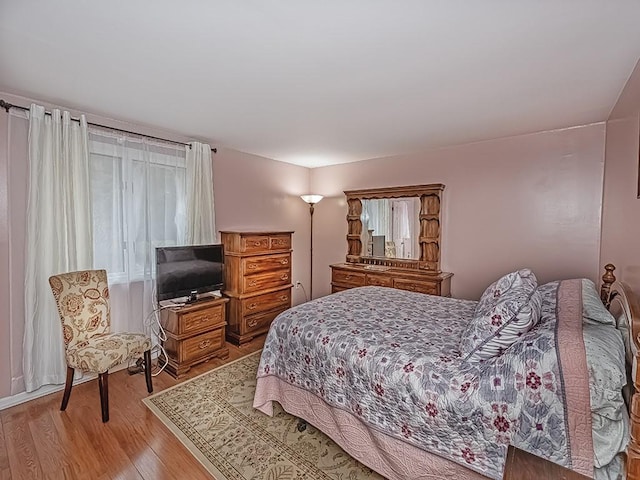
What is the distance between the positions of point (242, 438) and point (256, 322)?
1839 millimetres

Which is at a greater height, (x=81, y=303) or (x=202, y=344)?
(x=81, y=303)

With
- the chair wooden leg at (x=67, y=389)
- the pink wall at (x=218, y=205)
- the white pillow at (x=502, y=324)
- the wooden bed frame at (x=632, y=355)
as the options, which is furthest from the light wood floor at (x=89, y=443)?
the wooden bed frame at (x=632, y=355)

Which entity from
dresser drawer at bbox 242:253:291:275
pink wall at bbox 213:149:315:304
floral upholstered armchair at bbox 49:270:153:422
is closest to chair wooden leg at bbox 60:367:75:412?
floral upholstered armchair at bbox 49:270:153:422

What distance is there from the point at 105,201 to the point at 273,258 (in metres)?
1.94

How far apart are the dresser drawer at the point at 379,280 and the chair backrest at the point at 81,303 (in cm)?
294

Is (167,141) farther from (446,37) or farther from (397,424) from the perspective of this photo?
(397,424)

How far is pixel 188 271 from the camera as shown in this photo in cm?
321

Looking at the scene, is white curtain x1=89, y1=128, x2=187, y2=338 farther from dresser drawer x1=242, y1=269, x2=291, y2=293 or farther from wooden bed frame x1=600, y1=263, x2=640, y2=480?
wooden bed frame x1=600, y1=263, x2=640, y2=480

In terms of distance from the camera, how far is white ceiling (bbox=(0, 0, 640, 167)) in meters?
1.40

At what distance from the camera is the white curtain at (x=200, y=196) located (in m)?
3.46

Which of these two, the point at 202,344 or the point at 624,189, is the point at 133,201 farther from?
the point at 624,189

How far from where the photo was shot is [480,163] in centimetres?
361

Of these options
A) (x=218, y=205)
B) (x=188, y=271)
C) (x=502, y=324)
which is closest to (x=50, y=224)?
(x=188, y=271)

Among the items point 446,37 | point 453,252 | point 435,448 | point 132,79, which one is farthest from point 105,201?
Result: point 453,252
